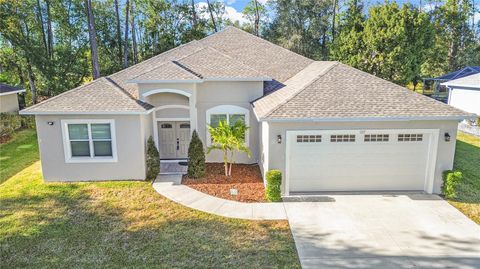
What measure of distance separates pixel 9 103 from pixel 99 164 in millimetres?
16744

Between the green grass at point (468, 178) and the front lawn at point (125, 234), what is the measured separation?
6.26 meters

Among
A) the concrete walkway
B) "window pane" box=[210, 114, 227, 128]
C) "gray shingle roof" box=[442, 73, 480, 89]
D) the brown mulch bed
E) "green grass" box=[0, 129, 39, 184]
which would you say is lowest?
the concrete walkway

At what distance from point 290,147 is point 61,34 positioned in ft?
93.3

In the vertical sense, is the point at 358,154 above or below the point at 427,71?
below

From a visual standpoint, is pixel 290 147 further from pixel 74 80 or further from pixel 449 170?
pixel 74 80

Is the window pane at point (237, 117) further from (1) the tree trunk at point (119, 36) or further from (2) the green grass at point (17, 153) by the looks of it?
(1) the tree trunk at point (119, 36)

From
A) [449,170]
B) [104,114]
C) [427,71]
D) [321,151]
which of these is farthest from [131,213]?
[427,71]

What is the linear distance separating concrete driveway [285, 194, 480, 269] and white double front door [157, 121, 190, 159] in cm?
671

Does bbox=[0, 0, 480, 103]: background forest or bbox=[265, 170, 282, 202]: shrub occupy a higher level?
bbox=[0, 0, 480, 103]: background forest

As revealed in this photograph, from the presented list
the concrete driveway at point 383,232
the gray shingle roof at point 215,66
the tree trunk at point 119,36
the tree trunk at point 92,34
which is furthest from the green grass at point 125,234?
the tree trunk at point 119,36

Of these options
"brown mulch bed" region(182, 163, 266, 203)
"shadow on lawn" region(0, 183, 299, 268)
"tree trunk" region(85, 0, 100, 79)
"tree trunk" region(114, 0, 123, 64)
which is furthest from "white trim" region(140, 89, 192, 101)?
"tree trunk" region(114, 0, 123, 64)

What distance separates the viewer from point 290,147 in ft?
35.9

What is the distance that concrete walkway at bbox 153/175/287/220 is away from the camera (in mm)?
9617

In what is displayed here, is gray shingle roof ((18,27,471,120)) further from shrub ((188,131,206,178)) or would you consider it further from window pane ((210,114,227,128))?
shrub ((188,131,206,178))
